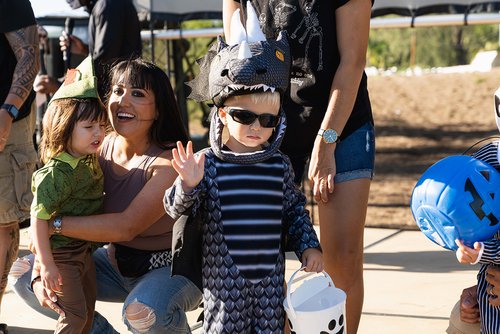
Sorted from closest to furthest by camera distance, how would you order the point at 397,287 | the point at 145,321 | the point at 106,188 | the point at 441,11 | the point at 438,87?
1. the point at 145,321
2. the point at 106,188
3. the point at 397,287
4. the point at 441,11
5. the point at 438,87

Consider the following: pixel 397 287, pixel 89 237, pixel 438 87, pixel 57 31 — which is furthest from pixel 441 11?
pixel 438 87

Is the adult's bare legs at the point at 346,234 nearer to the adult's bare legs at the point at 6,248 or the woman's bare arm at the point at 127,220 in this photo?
the woman's bare arm at the point at 127,220

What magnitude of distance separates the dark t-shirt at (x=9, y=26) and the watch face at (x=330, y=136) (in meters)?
1.93

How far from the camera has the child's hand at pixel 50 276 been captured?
3672 mm

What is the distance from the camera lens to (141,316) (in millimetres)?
3676

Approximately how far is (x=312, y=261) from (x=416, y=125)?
517 inches

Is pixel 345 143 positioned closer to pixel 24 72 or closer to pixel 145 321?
pixel 145 321

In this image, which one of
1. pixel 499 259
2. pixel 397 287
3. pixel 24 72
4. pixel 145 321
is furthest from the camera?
pixel 397 287

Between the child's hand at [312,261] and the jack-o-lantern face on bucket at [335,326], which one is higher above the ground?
the child's hand at [312,261]

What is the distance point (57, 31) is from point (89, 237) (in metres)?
6.37

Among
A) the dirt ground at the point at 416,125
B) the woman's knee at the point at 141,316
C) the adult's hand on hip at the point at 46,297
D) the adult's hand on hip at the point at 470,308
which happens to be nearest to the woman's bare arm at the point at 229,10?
the woman's knee at the point at 141,316

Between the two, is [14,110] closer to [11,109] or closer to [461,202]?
[11,109]

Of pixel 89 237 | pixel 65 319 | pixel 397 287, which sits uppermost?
pixel 89 237

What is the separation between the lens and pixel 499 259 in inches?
124
